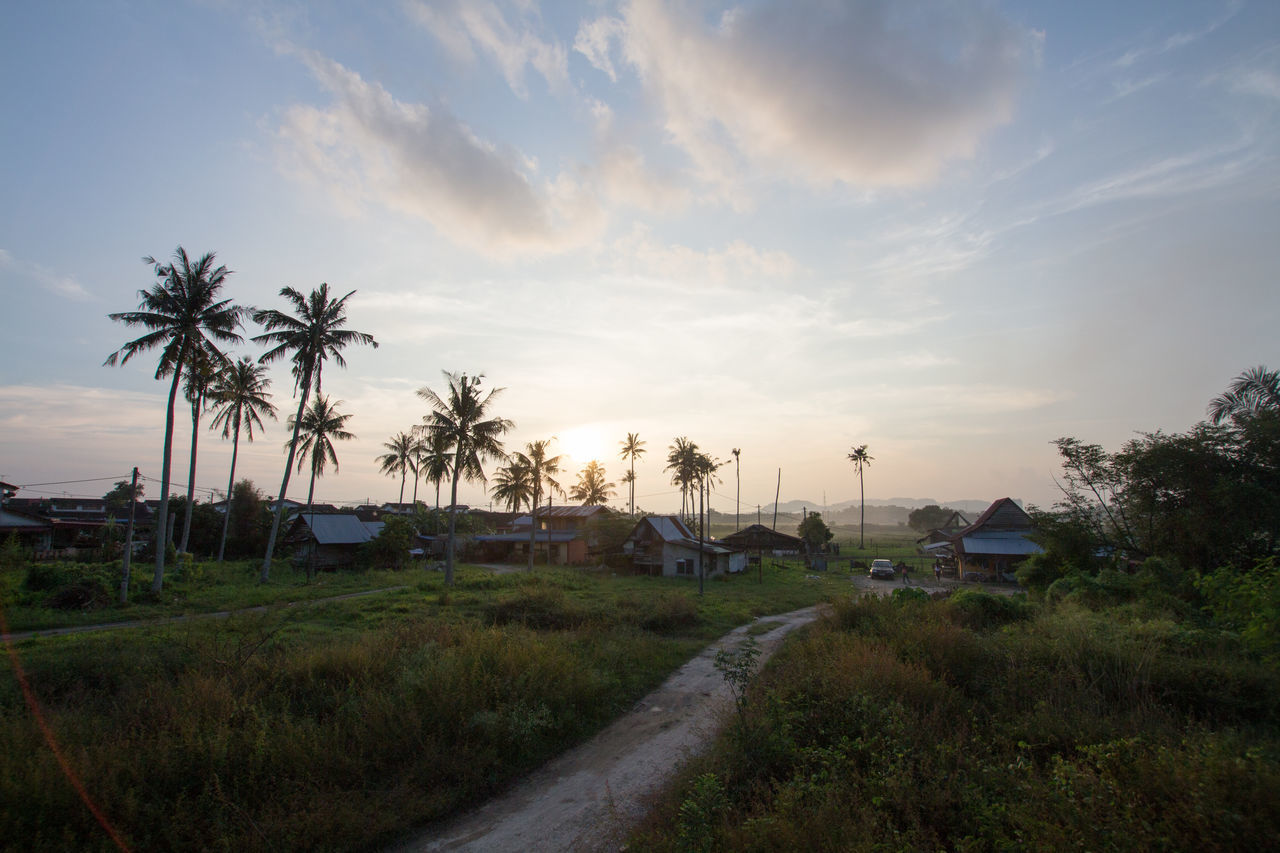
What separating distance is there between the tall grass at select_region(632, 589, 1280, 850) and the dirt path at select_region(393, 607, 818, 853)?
76 cm

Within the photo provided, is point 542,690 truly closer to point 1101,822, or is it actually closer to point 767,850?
point 767,850

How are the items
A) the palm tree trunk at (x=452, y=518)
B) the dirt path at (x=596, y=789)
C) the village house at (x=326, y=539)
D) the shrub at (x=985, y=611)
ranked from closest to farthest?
the dirt path at (x=596, y=789) < the shrub at (x=985, y=611) < the palm tree trunk at (x=452, y=518) < the village house at (x=326, y=539)

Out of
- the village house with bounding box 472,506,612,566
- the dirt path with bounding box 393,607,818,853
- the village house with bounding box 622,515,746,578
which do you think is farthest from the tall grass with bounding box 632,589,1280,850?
the village house with bounding box 472,506,612,566

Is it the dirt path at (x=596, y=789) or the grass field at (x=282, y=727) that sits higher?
the grass field at (x=282, y=727)

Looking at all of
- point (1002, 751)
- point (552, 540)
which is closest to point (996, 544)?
point (552, 540)

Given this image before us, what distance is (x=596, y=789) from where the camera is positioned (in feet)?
25.6

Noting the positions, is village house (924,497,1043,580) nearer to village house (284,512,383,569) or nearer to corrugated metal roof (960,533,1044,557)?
corrugated metal roof (960,533,1044,557)

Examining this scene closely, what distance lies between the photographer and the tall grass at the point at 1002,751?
4645 millimetres

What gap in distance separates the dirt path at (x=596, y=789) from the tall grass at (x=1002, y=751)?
0.76 meters

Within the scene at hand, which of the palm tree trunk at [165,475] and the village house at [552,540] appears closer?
the palm tree trunk at [165,475]

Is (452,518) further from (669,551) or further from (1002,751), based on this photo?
(1002,751)

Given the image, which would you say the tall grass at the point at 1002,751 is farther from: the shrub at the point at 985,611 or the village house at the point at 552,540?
the village house at the point at 552,540

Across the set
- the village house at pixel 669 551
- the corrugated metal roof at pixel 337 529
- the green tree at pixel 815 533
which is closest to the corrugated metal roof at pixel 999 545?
the village house at pixel 669 551

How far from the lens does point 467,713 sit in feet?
29.8
